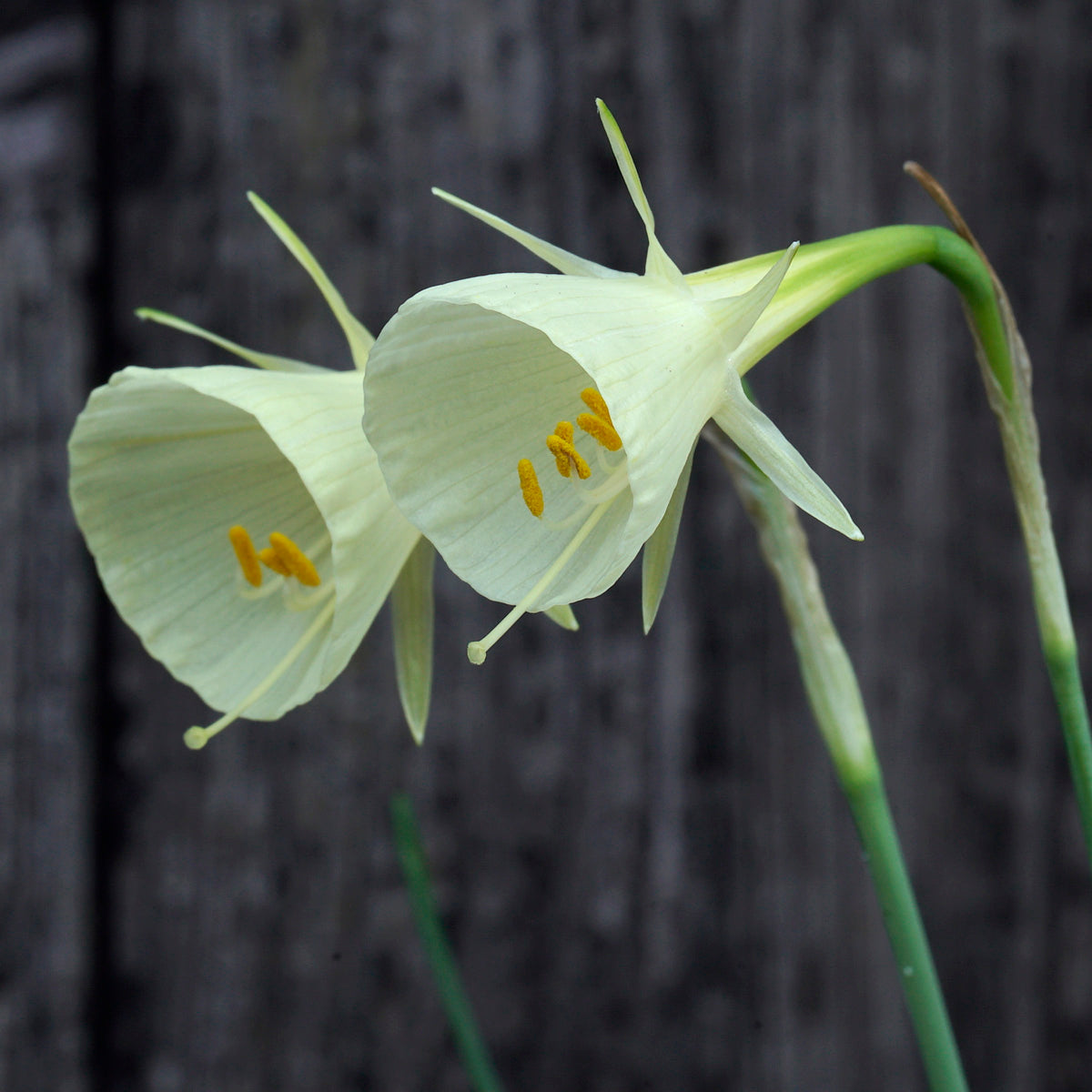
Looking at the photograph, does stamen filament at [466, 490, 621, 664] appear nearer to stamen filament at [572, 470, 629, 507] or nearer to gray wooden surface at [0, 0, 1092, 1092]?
stamen filament at [572, 470, 629, 507]

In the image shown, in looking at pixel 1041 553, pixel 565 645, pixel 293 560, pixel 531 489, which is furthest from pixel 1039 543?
pixel 565 645

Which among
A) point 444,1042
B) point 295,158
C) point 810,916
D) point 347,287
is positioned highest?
point 295,158

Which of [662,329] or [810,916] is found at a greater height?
[662,329]

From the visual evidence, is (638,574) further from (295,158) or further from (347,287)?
(295,158)

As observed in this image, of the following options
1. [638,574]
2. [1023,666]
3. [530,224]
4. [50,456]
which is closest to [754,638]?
[638,574]

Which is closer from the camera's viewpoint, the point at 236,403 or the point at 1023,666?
the point at 236,403

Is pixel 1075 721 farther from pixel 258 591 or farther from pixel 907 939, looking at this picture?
pixel 258 591

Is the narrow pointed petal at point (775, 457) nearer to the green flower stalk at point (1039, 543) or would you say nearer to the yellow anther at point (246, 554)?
the green flower stalk at point (1039, 543)
